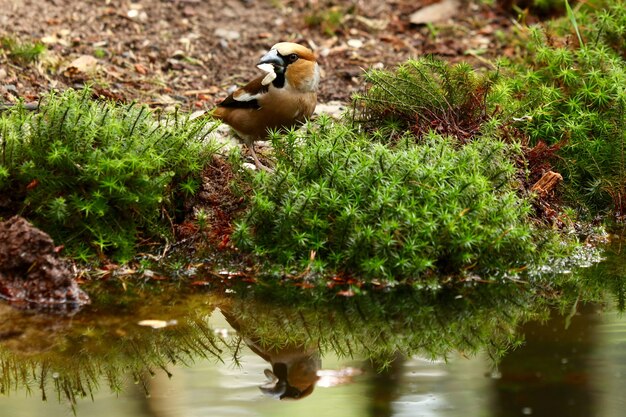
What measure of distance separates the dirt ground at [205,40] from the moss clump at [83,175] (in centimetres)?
163

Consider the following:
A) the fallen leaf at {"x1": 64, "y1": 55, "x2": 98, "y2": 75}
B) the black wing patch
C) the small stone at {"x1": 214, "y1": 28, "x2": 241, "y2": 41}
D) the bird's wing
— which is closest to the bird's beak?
the bird's wing

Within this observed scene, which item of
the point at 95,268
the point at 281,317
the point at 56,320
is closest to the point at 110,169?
the point at 95,268

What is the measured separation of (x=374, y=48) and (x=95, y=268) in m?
4.76

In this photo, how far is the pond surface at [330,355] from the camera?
13.1 feet

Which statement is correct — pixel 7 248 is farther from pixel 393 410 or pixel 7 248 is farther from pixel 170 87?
pixel 170 87

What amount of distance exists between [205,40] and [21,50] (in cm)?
201

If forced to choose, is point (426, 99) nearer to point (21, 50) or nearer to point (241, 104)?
point (241, 104)

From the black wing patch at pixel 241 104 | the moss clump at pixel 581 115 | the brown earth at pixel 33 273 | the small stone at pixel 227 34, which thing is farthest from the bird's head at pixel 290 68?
the small stone at pixel 227 34

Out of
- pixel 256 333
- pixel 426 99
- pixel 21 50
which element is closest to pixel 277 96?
pixel 426 99

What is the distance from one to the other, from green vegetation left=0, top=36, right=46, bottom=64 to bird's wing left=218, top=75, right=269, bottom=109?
2064mm

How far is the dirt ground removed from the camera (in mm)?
7902

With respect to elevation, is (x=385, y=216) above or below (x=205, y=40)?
below

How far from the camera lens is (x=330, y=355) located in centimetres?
456

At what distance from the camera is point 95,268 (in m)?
5.43
